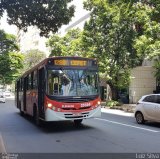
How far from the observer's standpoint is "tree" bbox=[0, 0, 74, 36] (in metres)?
11.8

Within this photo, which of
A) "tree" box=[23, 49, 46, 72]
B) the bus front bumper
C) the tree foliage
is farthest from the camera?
"tree" box=[23, 49, 46, 72]

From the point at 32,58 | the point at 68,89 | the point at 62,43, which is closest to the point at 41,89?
the point at 68,89

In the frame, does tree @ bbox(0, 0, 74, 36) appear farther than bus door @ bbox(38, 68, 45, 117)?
No

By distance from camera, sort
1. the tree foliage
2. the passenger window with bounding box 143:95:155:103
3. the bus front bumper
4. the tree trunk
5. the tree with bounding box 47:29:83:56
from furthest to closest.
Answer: the tree with bounding box 47:29:83:56, the tree trunk, the tree foliage, the passenger window with bounding box 143:95:155:103, the bus front bumper

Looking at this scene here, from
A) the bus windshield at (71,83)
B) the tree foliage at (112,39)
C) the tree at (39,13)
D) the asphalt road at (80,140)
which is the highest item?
the tree foliage at (112,39)

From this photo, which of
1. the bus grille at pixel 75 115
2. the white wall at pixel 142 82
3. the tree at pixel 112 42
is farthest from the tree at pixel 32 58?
the bus grille at pixel 75 115

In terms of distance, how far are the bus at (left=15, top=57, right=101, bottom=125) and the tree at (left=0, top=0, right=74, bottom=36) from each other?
1970mm

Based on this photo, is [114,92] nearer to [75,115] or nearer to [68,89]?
[75,115]

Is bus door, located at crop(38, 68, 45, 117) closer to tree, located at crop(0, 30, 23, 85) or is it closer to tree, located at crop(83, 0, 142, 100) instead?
tree, located at crop(83, 0, 142, 100)

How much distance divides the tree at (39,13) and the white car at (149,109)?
605cm

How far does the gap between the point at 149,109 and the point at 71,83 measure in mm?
4362

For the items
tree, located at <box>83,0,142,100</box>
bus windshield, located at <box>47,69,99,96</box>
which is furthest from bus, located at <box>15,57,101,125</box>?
tree, located at <box>83,0,142,100</box>

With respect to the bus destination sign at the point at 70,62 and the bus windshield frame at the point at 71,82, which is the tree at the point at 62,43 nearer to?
the bus destination sign at the point at 70,62

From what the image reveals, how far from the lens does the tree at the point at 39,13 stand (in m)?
11.8
